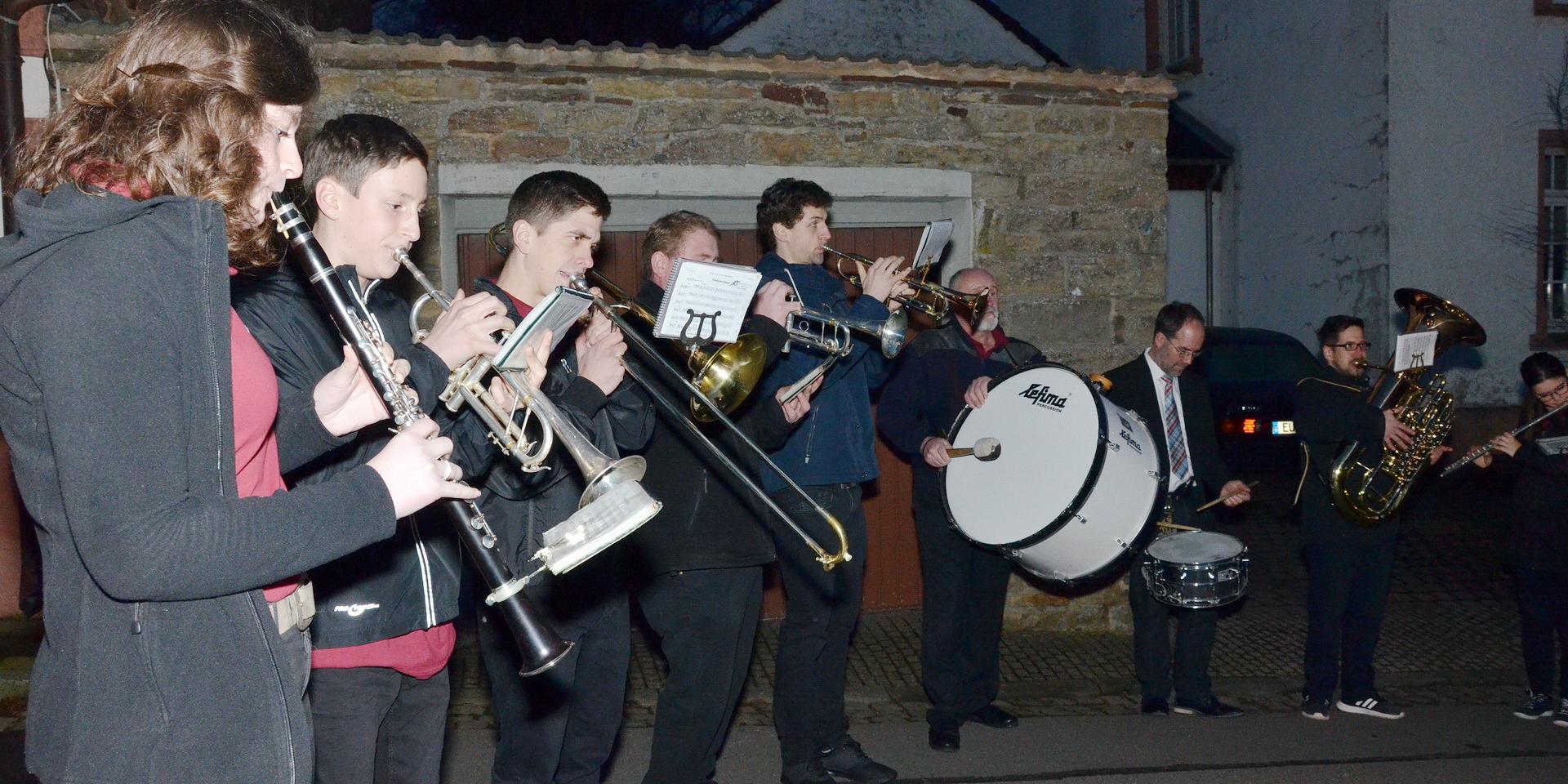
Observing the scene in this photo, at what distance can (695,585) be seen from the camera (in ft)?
12.6

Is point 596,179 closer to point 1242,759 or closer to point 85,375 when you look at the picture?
point 1242,759

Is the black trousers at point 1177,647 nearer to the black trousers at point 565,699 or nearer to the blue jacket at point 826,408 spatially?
the blue jacket at point 826,408

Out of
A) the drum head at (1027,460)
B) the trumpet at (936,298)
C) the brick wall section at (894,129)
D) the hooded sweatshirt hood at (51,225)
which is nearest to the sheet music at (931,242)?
the trumpet at (936,298)

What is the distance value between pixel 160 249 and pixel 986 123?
547cm

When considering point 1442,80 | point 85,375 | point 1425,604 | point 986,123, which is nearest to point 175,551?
point 85,375

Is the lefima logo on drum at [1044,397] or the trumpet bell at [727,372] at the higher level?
the trumpet bell at [727,372]

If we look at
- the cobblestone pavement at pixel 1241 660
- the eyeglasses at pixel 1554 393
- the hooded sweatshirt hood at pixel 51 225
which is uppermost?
the hooded sweatshirt hood at pixel 51 225

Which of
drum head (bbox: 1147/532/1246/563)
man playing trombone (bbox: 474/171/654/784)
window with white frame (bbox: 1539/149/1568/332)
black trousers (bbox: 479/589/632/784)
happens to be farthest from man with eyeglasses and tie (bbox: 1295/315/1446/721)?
window with white frame (bbox: 1539/149/1568/332)

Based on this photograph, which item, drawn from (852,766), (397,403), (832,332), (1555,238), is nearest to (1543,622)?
(852,766)

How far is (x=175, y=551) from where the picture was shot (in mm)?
1568

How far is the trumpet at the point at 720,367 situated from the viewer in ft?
12.4

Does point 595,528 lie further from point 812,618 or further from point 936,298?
point 936,298

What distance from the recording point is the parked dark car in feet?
32.2

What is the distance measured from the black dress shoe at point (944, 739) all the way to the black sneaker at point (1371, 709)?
6.59ft
